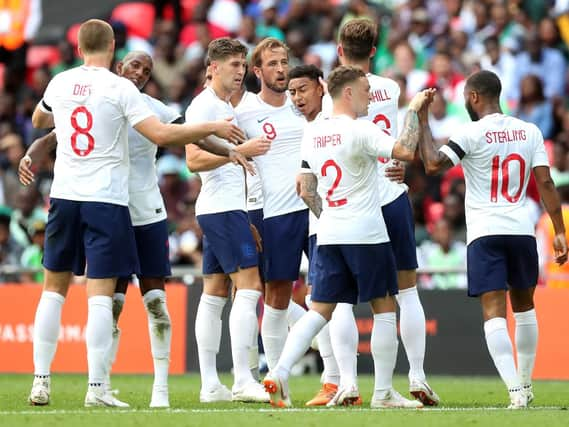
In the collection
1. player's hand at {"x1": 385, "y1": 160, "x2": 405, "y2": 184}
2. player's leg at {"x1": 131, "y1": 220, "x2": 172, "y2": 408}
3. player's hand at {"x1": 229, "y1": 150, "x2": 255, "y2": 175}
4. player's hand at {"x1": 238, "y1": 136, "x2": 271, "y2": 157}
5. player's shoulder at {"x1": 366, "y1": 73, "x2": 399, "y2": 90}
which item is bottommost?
player's leg at {"x1": 131, "y1": 220, "x2": 172, "y2": 408}

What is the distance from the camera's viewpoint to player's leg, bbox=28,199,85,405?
9734mm

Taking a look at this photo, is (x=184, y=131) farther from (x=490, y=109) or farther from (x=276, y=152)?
(x=490, y=109)

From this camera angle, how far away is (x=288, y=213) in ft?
36.8

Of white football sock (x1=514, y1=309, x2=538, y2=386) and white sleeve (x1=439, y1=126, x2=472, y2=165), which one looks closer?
white sleeve (x1=439, y1=126, x2=472, y2=165)

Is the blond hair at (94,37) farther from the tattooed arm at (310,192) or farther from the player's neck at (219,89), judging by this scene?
the tattooed arm at (310,192)

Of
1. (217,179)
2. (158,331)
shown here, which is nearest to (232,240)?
(217,179)

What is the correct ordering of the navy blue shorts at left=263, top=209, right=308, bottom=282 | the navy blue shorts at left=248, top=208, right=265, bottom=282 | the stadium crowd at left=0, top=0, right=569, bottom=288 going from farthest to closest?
the stadium crowd at left=0, top=0, right=569, bottom=288 < the navy blue shorts at left=248, top=208, right=265, bottom=282 < the navy blue shorts at left=263, top=209, right=308, bottom=282

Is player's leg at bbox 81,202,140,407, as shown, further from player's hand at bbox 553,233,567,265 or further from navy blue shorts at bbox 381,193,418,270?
player's hand at bbox 553,233,567,265

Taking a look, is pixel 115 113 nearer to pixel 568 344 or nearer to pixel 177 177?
pixel 568 344

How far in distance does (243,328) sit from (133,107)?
2.05 meters

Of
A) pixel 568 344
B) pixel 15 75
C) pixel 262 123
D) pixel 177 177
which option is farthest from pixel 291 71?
pixel 15 75

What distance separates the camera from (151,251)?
411 inches

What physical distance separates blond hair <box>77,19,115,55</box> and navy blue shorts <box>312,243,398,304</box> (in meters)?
2.07

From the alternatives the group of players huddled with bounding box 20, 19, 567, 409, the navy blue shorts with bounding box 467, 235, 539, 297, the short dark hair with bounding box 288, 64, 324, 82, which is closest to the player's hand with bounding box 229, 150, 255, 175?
the group of players huddled with bounding box 20, 19, 567, 409
